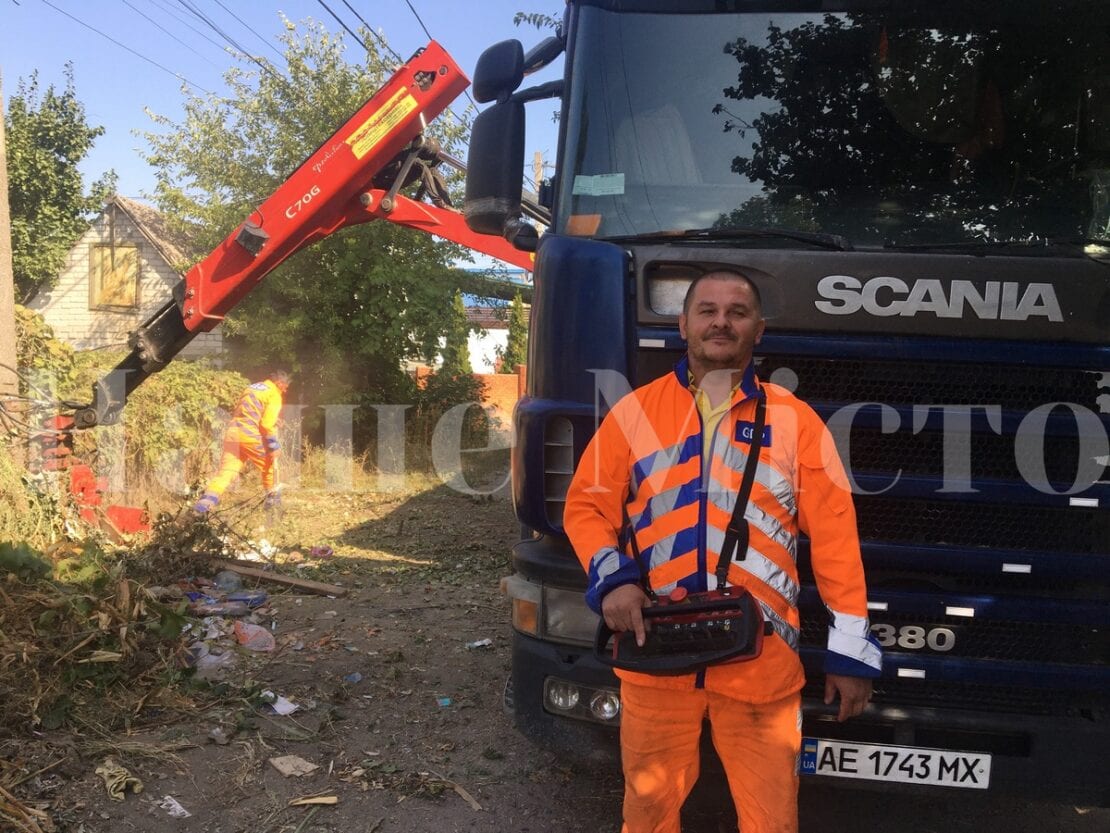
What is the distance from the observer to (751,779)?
2.34m

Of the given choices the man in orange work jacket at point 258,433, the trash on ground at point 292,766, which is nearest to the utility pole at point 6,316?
the man in orange work jacket at point 258,433

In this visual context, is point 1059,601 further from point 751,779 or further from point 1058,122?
point 1058,122

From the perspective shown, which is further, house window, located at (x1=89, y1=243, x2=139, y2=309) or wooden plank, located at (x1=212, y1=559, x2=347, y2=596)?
house window, located at (x1=89, y1=243, x2=139, y2=309)

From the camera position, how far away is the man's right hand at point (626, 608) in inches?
88.6

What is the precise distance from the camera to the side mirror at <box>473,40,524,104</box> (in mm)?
3496

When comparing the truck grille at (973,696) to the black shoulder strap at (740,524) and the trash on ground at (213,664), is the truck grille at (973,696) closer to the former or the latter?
the black shoulder strap at (740,524)

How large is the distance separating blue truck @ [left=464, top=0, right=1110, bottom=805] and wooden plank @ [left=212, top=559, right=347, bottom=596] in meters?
3.47

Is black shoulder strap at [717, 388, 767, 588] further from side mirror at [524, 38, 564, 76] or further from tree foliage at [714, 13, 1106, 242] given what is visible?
side mirror at [524, 38, 564, 76]

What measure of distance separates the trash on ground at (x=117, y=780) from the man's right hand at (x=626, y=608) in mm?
2245

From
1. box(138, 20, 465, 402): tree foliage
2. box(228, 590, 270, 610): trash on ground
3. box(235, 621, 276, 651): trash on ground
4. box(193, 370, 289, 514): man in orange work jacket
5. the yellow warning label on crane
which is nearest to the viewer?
box(235, 621, 276, 651): trash on ground

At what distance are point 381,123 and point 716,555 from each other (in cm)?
561

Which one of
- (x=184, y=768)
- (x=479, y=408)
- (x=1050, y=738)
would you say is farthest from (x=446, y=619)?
(x=479, y=408)

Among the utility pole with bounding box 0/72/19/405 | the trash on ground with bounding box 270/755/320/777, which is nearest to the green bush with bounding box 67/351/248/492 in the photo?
the utility pole with bounding box 0/72/19/405

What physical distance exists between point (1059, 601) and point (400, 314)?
39.9 feet
